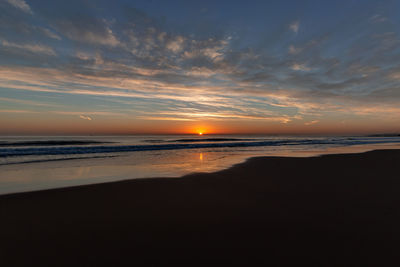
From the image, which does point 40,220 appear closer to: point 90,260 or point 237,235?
point 90,260

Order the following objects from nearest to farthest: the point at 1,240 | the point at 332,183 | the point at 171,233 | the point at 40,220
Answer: the point at 1,240 < the point at 171,233 < the point at 40,220 < the point at 332,183

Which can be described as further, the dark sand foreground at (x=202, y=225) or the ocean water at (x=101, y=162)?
the ocean water at (x=101, y=162)

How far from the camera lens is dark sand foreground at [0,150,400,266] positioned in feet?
9.07

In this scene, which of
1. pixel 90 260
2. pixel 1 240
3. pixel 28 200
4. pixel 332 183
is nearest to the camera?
pixel 90 260

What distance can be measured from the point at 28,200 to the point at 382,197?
901 centimetres

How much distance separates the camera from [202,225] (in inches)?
144

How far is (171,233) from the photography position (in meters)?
3.37

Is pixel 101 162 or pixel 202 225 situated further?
pixel 101 162

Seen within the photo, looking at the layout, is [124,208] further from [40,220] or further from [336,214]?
[336,214]

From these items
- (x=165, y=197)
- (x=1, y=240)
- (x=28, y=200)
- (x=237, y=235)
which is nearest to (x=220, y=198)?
(x=165, y=197)

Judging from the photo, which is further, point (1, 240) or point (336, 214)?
point (336, 214)

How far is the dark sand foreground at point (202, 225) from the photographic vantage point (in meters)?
2.76

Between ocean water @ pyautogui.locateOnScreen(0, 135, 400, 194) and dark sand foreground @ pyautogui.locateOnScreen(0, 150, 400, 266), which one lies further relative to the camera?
ocean water @ pyautogui.locateOnScreen(0, 135, 400, 194)

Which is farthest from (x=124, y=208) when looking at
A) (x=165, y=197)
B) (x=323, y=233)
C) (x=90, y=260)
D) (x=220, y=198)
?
(x=323, y=233)
